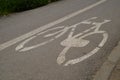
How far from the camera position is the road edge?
5.14 metres

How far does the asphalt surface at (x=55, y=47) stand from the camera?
5.48 meters

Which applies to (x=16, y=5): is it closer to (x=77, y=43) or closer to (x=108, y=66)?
(x=77, y=43)

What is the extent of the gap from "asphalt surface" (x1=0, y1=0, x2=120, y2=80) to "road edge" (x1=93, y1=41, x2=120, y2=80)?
0.42ft

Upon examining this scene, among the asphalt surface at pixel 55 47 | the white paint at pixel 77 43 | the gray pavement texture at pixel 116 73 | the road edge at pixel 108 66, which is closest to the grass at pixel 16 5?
the asphalt surface at pixel 55 47

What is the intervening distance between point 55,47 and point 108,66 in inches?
72.3

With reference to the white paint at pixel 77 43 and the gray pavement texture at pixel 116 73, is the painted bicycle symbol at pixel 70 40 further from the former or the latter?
the gray pavement texture at pixel 116 73

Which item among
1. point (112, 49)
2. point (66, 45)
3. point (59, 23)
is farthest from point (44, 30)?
point (112, 49)

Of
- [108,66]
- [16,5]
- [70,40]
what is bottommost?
[16,5]

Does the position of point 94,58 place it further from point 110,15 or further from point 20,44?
point 110,15

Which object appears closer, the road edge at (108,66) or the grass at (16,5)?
the road edge at (108,66)

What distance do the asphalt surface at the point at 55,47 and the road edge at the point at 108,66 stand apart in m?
0.13

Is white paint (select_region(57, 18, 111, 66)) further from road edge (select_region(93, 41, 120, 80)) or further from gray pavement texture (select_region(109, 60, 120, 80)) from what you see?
gray pavement texture (select_region(109, 60, 120, 80))

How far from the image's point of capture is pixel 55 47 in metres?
6.99

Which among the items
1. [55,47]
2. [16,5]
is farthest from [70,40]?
[16,5]
